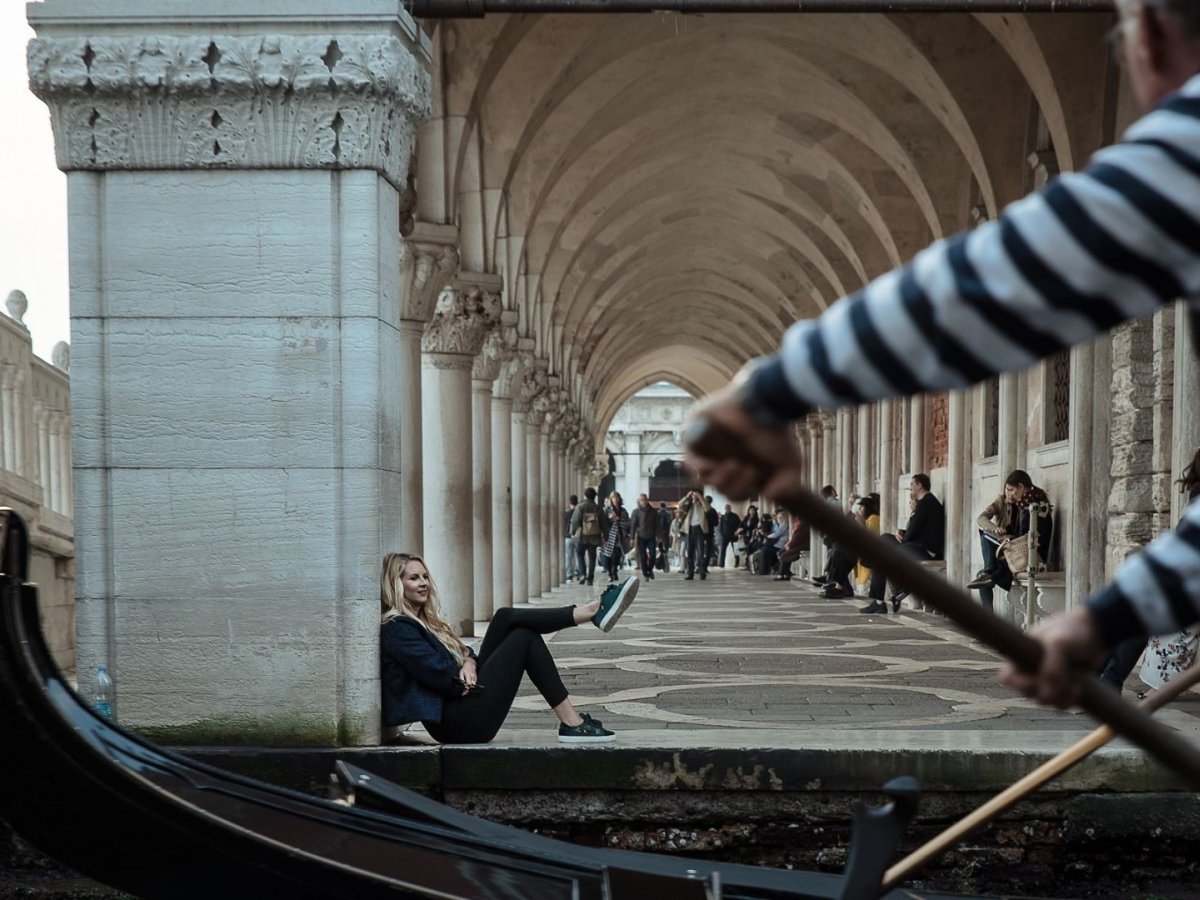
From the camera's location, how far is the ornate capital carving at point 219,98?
601cm

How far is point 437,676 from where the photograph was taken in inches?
236

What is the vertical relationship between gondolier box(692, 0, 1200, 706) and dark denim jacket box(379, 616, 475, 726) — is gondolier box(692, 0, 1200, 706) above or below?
above

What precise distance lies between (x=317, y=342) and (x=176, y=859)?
255 centimetres

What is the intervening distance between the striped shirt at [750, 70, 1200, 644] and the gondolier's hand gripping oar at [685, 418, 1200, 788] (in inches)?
4.7

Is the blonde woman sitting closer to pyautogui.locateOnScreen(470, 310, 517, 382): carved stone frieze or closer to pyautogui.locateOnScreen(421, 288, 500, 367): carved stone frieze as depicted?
pyautogui.locateOnScreen(421, 288, 500, 367): carved stone frieze

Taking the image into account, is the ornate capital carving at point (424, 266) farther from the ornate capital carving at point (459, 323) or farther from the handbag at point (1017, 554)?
the handbag at point (1017, 554)

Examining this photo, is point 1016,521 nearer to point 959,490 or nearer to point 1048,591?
point 1048,591

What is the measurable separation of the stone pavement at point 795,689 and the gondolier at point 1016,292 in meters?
4.50

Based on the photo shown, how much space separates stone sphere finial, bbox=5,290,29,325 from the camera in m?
12.3

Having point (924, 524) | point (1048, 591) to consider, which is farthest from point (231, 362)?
point (924, 524)

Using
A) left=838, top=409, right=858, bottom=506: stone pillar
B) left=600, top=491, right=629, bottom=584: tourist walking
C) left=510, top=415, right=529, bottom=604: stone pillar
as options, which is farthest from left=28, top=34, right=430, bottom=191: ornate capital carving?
left=838, top=409, right=858, bottom=506: stone pillar

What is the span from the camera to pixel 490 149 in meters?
15.6

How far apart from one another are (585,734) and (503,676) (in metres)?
0.43

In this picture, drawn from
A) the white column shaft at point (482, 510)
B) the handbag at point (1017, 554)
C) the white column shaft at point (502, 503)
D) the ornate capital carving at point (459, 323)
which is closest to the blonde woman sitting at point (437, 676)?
the handbag at point (1017, 554)
